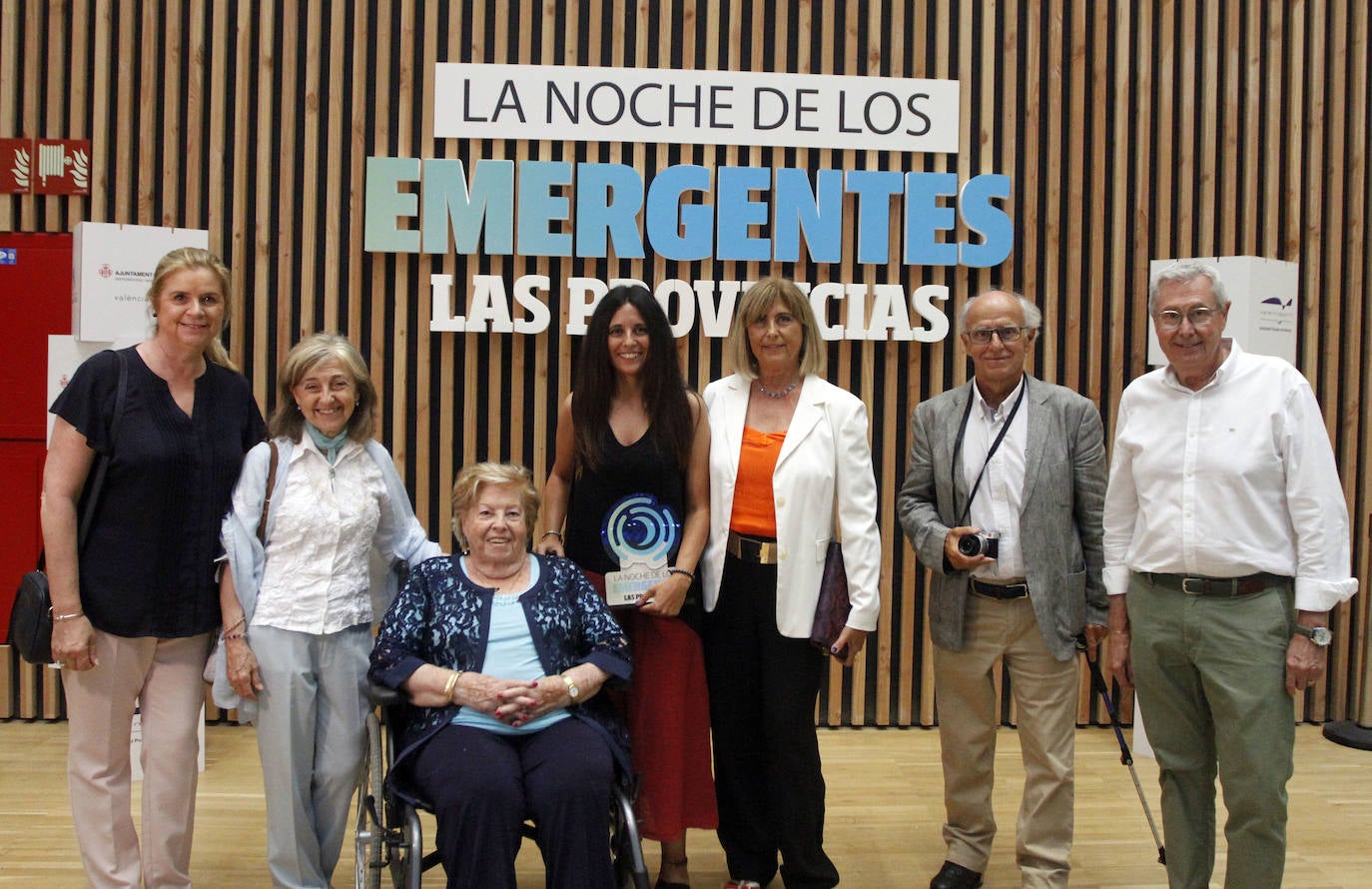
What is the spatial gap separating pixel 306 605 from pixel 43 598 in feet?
2.24

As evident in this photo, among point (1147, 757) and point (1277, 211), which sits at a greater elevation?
point (1277, 211)

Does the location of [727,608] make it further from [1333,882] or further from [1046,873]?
[1333,882]

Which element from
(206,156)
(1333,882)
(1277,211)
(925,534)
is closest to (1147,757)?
(1333,882)

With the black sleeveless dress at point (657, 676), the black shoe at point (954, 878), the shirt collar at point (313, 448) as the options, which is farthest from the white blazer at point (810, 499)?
the shirt collar at point (313, 448)

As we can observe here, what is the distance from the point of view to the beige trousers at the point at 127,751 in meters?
2.85

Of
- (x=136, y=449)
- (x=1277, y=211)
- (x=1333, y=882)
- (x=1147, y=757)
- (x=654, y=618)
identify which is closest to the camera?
(x=136, y=449)

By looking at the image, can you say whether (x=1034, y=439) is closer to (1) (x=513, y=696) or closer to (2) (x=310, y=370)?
(1) (x=513, y=696)

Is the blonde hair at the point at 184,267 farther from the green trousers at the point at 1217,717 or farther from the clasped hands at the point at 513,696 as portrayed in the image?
the green trousers at the point at 1217,717

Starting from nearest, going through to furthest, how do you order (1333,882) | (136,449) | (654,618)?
1. (136,449)
2. (654,618)
3. (1333,882)

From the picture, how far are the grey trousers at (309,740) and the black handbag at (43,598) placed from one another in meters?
0.53

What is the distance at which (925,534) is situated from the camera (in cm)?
324

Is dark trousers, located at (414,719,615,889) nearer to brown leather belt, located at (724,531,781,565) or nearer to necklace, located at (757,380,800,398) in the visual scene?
brown leather belt, located at (724,531,781,565)

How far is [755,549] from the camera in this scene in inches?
121

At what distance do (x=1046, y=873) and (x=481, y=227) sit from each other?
3559mm
